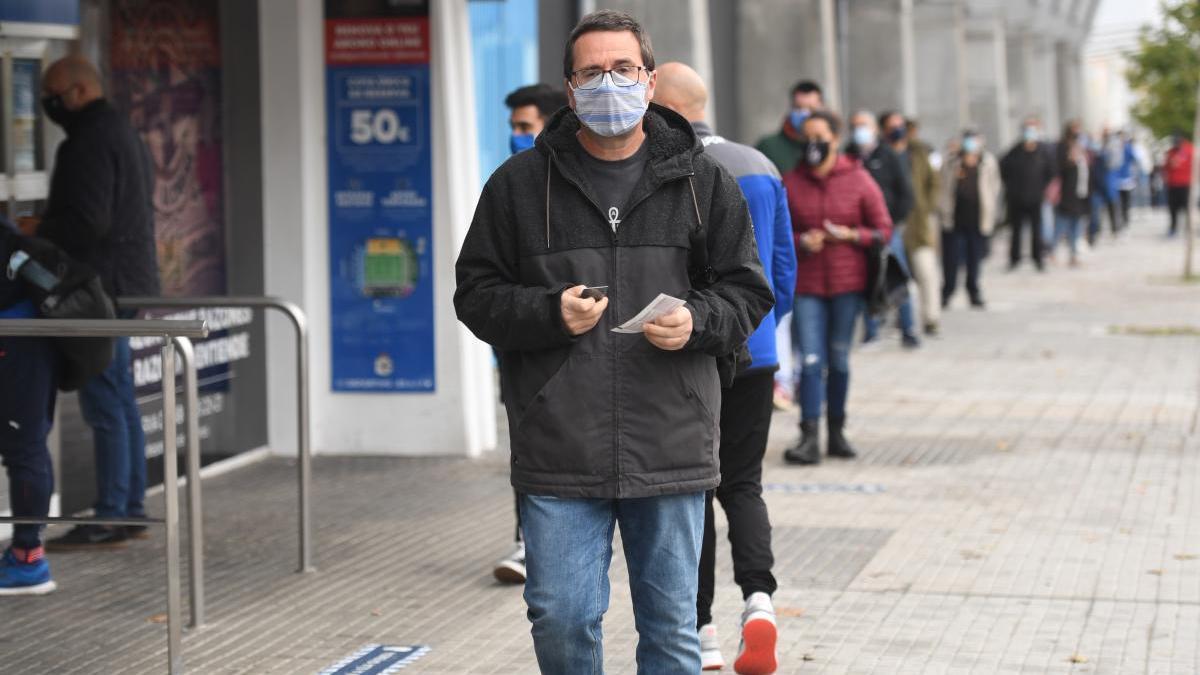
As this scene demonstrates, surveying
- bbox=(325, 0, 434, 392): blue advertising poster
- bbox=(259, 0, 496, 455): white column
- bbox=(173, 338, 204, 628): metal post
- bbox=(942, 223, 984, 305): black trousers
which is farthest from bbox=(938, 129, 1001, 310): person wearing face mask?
bbox=(173, 338, 204, 628): metal post

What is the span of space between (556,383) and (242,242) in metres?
6.39

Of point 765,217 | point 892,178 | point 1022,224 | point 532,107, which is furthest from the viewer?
point 1022,224

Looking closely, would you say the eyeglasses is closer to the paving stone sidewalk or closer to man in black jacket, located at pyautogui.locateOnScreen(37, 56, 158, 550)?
the paving stone sidewalk

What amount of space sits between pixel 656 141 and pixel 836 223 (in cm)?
550

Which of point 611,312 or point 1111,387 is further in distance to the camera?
point 1111,387

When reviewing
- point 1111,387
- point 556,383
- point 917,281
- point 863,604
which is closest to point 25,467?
point 863,604

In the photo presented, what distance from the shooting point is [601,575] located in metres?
Answer: 4.19

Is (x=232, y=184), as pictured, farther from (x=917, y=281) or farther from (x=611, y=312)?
(x=917, y=281)

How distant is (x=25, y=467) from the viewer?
22.4 ft

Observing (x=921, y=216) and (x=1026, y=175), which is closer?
(x=921, y=216)

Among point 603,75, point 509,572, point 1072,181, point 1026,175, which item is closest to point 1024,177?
point 1026,175

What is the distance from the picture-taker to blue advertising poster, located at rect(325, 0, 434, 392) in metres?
9.97

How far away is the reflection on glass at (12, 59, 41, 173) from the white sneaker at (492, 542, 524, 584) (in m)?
2.77

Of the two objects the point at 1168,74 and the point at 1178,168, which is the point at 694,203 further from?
the point at 1178,168
